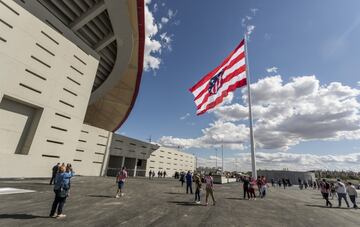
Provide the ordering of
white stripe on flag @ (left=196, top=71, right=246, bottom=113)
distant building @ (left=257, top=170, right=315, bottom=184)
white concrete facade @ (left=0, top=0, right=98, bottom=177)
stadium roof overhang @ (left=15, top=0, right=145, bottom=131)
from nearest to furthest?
white concrete facade @ (left=0, top=0, right=98, bottom=177)
white stripe on flag @ (left=196, top=71, right=246, bottom=113)
stadium roof overhang @ (left=15, top=0, right=145, bottom=131)
distant building @ (left=257, top=170, right=315, bottom=184)

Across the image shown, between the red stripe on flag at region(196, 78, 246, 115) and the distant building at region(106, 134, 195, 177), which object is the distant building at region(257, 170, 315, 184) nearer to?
the distant building at region(106, 134, 195, 177)

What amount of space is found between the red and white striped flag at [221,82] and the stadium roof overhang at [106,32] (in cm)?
1113

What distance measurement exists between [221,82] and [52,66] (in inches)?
595

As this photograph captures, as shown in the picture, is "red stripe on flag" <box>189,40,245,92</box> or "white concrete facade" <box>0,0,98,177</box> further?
"red stripe on flag" <box>189,40,245,92</box>

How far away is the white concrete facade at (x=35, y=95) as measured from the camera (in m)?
14.5

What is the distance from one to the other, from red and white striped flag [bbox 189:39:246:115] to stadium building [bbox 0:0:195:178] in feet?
36.9

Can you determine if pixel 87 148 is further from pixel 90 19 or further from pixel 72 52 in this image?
pixel 90 19

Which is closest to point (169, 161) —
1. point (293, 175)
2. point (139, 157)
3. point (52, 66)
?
point (139, 157)

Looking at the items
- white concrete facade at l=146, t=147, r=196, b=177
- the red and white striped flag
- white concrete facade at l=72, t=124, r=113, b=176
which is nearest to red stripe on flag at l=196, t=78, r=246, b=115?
the red and white striped flag

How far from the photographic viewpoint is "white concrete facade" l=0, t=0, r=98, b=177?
47.6 ft

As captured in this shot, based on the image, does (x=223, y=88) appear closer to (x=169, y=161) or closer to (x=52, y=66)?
(x=52, y=66)

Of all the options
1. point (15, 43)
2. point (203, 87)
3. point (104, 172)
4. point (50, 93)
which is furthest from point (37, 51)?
point (104, 172)

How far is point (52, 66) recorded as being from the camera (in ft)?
57.9

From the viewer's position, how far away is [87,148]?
1121 inches
